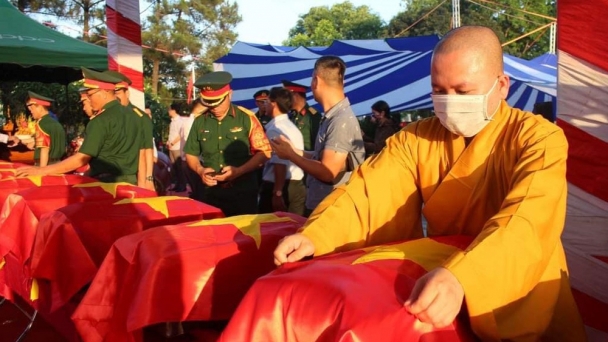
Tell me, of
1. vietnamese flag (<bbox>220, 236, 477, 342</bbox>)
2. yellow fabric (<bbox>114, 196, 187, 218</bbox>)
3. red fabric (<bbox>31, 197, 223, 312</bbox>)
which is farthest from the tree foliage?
vietnamese flag (<bbox>220, 236, 477, 342</bbox>)

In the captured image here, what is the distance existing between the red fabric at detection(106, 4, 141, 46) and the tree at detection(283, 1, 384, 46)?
49228 millimetres

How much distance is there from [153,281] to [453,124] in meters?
0.99

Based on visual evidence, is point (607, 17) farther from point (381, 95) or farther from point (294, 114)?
point (381, 95)

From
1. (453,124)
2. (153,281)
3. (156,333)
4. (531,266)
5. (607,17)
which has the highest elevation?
(607,17)

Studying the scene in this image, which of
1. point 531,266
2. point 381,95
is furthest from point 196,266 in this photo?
point 381,95

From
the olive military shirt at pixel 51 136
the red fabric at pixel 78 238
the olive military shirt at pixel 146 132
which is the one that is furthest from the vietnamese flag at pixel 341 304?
the olive military shirt at pixel 51 136

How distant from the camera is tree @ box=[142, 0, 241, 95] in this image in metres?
29.9

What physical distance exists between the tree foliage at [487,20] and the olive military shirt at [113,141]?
37673mm

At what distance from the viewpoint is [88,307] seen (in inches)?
88.6

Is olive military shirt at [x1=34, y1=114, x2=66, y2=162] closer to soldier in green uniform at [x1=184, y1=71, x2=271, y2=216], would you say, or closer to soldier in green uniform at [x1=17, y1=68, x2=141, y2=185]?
soldier in green uniform at [x1=17, y1=68, x2=141, y2=185]

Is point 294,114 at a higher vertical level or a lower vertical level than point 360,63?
lower

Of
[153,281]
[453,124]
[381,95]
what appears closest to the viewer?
[453,124]

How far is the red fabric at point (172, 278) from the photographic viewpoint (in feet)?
6.55

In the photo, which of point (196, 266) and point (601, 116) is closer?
point (196, 266)
